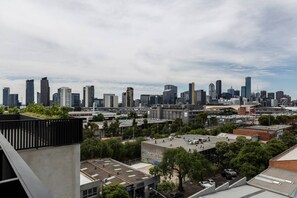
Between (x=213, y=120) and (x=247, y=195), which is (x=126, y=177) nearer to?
(x=247, y=195)

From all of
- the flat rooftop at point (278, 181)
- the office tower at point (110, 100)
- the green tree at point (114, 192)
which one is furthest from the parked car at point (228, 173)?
the office tower at point (110, 100)

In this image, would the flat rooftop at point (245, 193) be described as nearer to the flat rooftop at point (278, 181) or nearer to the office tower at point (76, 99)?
the flat rooftop at point (278, 181)

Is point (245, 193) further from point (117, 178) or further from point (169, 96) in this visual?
point (169, 96)

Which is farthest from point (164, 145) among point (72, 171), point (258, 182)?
point (72, 171)

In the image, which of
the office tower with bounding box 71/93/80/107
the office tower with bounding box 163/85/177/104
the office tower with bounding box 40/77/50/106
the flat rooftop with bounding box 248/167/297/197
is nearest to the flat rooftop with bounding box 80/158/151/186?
the flat rooftop with bounding box 248/167/297/197

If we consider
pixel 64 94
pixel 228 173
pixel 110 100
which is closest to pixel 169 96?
pixel 110 100

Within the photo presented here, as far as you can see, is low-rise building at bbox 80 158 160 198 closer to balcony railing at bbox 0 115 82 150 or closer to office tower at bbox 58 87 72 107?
balcony railing at bbox 0 115 82 150
